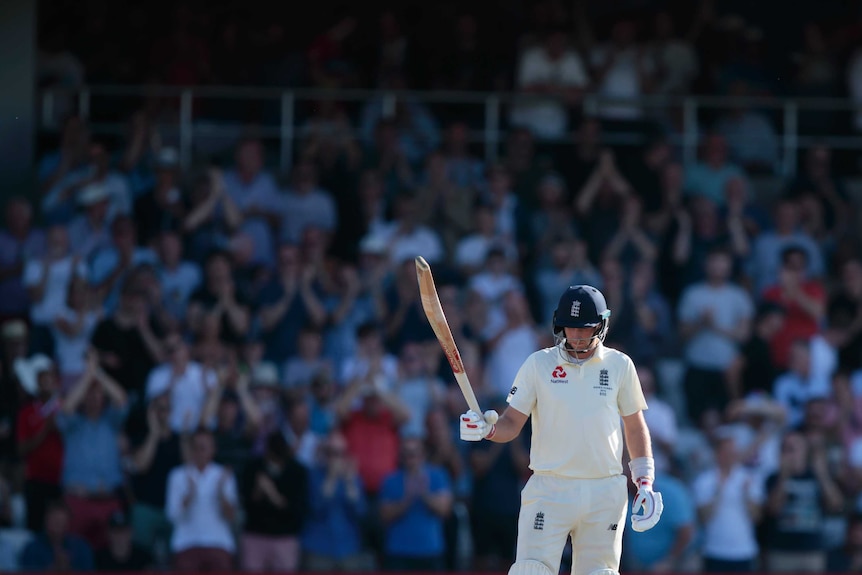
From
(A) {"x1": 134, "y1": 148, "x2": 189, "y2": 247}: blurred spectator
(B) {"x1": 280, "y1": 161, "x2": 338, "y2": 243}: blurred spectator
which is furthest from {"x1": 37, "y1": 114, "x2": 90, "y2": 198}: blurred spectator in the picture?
(B) {"x1": 280, "y1": 161, "x2": 338, "y2": 243}: blurred spectator

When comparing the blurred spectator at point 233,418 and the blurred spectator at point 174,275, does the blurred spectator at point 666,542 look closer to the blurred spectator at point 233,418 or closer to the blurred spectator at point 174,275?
the blurred spectator at point 233,418

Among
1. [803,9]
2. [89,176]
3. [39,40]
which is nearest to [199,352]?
[89,176]

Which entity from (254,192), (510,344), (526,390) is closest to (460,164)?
(254,192)

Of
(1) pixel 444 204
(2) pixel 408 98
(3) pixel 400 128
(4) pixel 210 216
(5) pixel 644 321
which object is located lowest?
(5) pixel 644 321

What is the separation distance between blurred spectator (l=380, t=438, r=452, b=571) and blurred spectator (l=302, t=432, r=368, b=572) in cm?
26

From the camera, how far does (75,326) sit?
43.9ft

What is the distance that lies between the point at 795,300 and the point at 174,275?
5.42 m

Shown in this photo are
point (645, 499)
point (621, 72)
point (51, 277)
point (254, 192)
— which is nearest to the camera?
point (645, 499)

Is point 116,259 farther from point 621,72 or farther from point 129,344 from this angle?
point 621,72

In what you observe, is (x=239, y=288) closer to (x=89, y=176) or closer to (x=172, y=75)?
(x=89, y=176)

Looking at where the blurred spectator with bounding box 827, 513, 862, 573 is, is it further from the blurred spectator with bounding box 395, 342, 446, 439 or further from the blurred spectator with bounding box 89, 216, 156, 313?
the blurred spectator with bounding box 89, 216, 156, 313

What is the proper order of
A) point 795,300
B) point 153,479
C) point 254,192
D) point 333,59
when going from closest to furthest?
point 153,479
point 795,300
point 254,192
point 333,59

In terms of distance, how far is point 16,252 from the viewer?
1388cm

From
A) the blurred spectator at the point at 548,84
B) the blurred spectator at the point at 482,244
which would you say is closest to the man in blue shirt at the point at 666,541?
the blurred spectator at the point at 482,244
